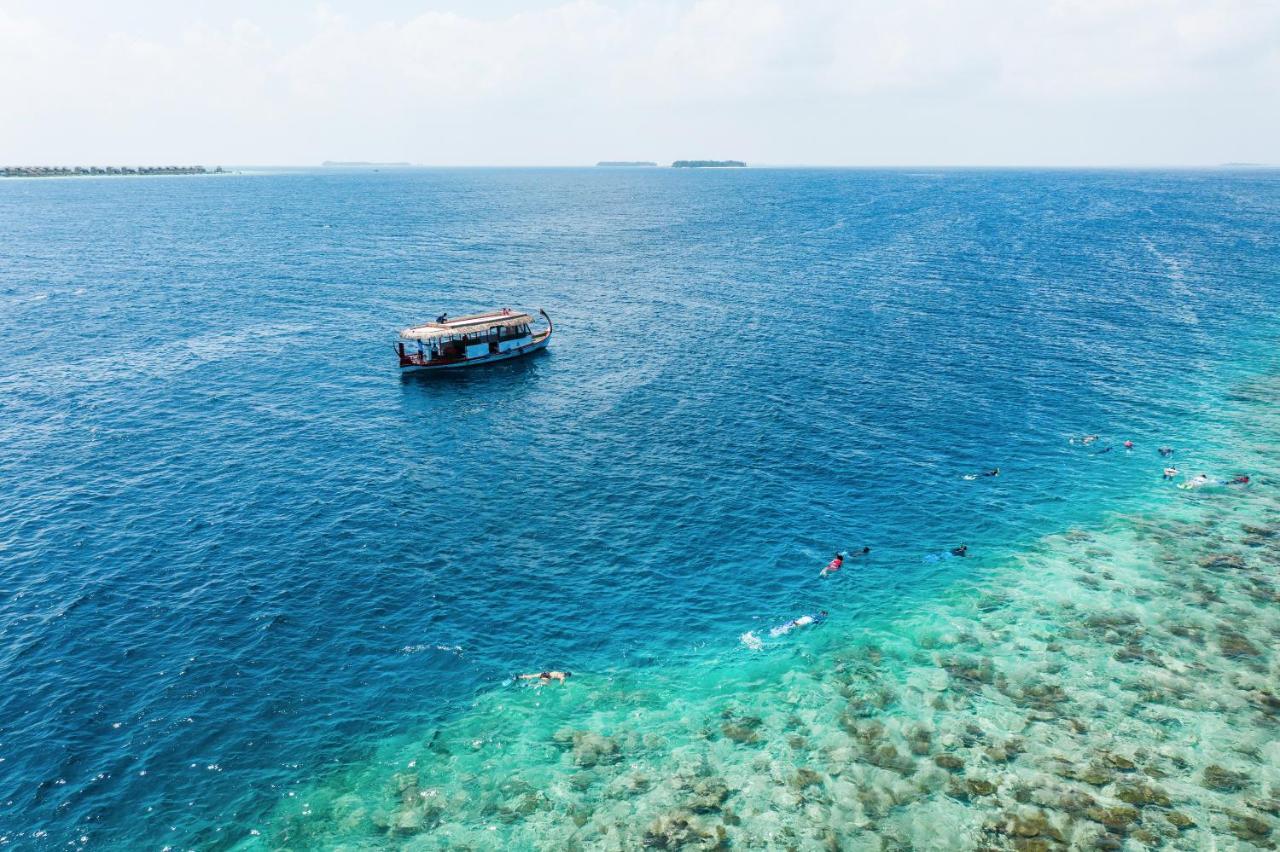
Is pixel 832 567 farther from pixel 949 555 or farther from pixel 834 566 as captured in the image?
pixel 949 555

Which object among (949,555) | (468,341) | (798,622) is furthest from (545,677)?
(468,341)

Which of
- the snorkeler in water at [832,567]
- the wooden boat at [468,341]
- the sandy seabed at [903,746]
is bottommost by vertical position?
the sandy seabed at [903,746]

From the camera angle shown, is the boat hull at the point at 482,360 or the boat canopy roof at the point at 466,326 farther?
the boat hull at the point at 482,360

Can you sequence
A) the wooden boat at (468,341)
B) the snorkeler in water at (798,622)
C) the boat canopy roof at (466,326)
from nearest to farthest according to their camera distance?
1. the snorkeler in water at (798,622)
2. the boat canopy roof at (466,326)
3. the wooden boat at (468,341)

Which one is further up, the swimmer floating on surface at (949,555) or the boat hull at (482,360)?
the boat hull at (482,360)

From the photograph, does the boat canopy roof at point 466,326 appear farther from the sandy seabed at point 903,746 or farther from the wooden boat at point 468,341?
the sandy seabed at point 903,746

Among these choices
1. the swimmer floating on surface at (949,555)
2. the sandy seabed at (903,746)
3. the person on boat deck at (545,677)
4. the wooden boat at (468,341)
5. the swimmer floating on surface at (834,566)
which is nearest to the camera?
the sandy seabed at (903,746)

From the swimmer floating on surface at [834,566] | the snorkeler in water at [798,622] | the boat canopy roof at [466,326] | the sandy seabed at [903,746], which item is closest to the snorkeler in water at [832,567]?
the swimmer floating on surface at [834,566]
